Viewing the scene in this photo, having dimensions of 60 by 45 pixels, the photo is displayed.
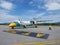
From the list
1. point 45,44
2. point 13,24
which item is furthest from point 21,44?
point 13,24

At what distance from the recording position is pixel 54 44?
34.4 feet

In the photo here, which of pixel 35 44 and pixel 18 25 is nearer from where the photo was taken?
pixel 35 44

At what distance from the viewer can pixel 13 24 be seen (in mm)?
38156

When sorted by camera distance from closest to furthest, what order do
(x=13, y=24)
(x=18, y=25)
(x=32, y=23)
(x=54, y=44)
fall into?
(x=54, y=44) < (x=13, y=24) < (x=18, y=25) < (x=32, y=23)

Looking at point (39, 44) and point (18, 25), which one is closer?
point (39, 44)

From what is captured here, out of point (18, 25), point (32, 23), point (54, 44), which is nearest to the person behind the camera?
point (54, 44)

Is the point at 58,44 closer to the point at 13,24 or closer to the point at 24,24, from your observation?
the point at 13,24

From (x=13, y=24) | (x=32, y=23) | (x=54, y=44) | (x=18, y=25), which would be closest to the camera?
(x=54, y=44)

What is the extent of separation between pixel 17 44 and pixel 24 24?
106 ft

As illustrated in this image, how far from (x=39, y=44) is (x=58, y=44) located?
5.14 ft

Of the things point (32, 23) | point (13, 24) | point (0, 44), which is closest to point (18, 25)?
point (13, 24)

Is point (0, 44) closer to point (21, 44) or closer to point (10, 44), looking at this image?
point (10, 44)

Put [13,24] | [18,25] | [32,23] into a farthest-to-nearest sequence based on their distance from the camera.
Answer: [32,23], [18,25], [13,24]

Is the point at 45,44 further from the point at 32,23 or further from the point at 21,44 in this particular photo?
the point at 32,23
